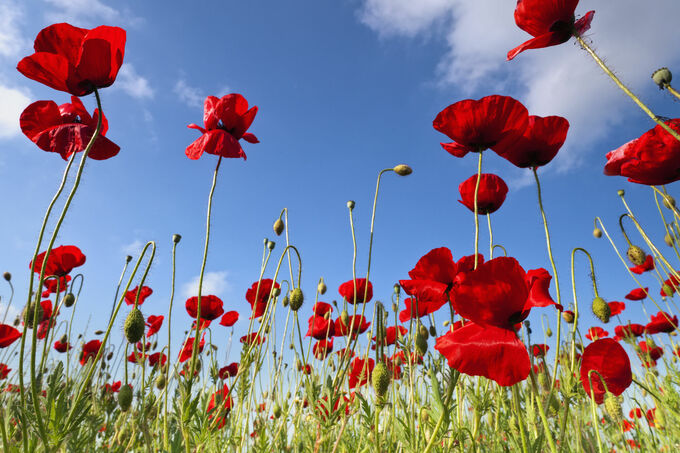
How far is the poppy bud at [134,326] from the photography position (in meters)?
1.37

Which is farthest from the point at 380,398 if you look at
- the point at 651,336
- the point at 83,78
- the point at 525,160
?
the point at 651,336

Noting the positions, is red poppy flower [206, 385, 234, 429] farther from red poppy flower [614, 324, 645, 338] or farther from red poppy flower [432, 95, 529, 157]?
red poppy flower [614, 324, 645, 338]

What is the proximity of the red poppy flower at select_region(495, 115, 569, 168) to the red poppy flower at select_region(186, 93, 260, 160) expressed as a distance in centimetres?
100

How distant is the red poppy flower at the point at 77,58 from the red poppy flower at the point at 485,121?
997mm

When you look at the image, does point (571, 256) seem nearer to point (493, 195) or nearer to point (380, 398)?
point (493, 195)

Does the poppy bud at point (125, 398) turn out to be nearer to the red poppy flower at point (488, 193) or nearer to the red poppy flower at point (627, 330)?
the red poppy flower at point (488, 193)

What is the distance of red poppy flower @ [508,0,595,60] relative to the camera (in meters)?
1.08

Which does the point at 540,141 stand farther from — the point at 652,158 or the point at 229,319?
the point at 229,319

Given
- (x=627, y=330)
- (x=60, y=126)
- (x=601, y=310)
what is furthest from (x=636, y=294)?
(x=60, y=126)

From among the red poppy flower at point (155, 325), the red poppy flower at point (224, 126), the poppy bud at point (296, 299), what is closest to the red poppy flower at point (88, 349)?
the red poppy flower at point (155, 325)

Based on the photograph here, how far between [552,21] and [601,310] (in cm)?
120

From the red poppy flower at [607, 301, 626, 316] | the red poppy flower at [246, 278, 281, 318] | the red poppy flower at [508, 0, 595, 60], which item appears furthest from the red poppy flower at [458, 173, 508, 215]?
the red poppy flower at [607, 301, 626, 316]

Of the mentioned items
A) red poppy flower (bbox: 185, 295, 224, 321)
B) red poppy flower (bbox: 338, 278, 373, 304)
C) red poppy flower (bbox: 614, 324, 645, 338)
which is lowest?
red poppy flower (bbox: 185, 295, 224, 321)

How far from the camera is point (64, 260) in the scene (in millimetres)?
2234
